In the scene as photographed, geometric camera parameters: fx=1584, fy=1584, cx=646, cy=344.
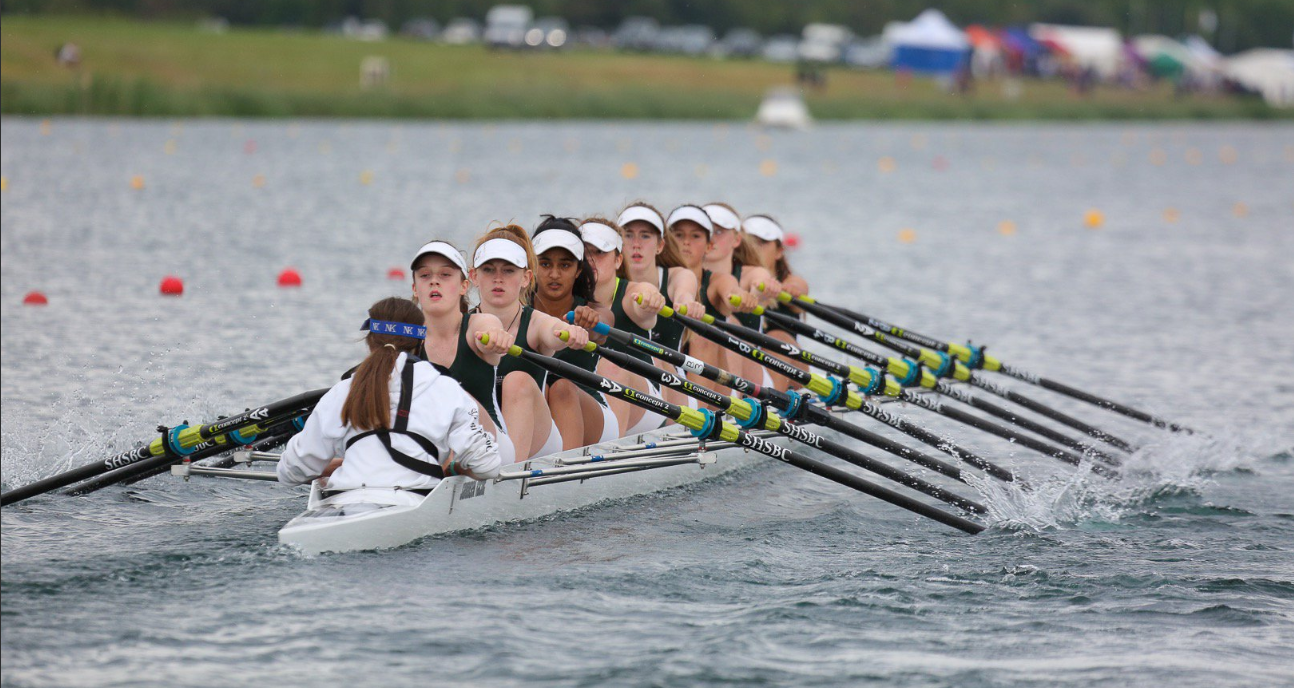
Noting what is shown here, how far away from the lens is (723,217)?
35.4 feet

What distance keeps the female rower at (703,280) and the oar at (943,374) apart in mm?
178

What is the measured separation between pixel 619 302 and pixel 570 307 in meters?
0.44

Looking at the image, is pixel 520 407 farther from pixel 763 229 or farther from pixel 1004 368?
pixel 1004 368

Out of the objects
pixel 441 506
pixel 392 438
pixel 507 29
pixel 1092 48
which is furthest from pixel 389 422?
pixel 1092 48

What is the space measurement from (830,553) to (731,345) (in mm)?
2062

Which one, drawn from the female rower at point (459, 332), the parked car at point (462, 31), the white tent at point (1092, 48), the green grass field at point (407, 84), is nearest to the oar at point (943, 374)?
the female rower at point (459, 332)

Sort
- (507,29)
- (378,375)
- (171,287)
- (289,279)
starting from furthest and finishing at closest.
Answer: (507,29) < (289,279) < (171,287) < (378,375)

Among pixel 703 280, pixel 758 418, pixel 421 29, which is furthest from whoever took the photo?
pixel 421 29

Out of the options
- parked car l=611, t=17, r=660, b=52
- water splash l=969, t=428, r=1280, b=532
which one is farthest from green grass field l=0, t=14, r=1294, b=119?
water splash l=969, t=428, r=1280, b=532

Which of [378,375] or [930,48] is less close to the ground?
[930,48]

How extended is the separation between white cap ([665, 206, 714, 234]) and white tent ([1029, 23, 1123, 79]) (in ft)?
237

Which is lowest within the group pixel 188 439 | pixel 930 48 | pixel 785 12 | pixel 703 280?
pixel 188 439

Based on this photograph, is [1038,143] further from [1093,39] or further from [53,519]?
[53,519]

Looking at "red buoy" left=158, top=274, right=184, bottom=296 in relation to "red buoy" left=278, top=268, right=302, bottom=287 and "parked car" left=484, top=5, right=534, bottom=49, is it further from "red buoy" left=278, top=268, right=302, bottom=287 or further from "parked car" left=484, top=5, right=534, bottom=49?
"parked car" left=484, top=5, right=534, bottom=49
